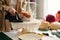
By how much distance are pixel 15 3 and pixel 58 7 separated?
1.40m

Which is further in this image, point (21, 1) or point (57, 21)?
point (57, 21)

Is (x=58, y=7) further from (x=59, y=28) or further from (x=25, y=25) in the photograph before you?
(x=25, y=25)

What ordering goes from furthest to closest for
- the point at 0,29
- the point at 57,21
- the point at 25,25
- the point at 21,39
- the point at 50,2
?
the point at 50,2 → the point at 57,21 → the point at 0,29 → the point at 25,25 → the point at 21,39

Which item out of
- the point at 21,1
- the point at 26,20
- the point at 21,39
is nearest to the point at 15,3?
the point at 21,1

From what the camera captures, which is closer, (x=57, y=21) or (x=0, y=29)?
(x=0, y=29)

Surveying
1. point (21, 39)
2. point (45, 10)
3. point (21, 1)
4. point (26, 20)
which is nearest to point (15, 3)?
point (21, 1)

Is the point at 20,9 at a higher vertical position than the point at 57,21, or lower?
higher

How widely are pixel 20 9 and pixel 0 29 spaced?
0.75 feet

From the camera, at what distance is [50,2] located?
2.42 m

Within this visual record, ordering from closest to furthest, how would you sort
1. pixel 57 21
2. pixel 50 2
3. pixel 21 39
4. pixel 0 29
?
1. pixel 21 39
2. pixel 0 29
3. pixel 57 21
4. pixel 50 2

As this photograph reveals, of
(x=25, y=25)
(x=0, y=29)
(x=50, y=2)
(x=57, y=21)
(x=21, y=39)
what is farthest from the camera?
(x=50, y=2)

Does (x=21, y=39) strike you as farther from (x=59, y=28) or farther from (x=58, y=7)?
(x=58, y=7)

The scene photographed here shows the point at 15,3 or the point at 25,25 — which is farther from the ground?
the point at 15,3

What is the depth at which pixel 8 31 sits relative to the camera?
1.10 m
